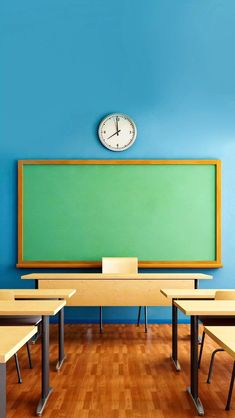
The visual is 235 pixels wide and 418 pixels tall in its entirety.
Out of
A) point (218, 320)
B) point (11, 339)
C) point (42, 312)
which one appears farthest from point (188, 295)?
point (11, 339)

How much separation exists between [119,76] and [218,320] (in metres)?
3.69

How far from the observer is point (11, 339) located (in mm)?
1942

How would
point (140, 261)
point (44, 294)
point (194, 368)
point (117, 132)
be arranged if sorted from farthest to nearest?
point (117, 132)
point (140, 261)
point (44, 294)
point (194, 368)

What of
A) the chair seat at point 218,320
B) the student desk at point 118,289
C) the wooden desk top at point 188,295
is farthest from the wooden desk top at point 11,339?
the student desk at point 118,289

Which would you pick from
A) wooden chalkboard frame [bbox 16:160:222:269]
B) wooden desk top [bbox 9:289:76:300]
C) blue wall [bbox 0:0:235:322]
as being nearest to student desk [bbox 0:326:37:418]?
wooden desk top [bbox 9:289:76:300]

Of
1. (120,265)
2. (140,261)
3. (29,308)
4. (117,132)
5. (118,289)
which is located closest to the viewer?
(29,308)

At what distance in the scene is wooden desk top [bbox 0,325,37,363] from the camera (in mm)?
1703

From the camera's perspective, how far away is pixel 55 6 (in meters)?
6.02

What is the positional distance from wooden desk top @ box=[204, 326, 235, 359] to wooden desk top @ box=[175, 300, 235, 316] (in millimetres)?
363

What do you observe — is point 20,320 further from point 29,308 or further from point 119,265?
point 119,265

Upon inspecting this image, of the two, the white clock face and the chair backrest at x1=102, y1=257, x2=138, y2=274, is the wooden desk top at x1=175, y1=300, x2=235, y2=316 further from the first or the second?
the white clock face

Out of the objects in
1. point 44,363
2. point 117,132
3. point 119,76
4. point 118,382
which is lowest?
point 118,382

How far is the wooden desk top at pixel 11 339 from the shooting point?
1.70 m

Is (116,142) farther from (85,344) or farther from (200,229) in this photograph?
(85,344)
